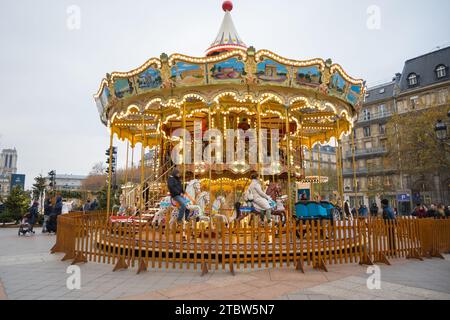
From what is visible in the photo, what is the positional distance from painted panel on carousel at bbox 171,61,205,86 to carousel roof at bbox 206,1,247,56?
20.4 feet

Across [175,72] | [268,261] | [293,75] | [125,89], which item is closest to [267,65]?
[293,75]

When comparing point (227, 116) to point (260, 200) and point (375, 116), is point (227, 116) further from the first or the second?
point (375, 116)

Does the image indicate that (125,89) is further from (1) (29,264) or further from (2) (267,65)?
(1) (29,264)

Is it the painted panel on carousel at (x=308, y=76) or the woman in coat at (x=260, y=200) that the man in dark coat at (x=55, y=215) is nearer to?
the woman in coat at (x=260, y=200)

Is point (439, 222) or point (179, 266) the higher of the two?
point (439, 222)

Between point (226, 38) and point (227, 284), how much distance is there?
13690mm

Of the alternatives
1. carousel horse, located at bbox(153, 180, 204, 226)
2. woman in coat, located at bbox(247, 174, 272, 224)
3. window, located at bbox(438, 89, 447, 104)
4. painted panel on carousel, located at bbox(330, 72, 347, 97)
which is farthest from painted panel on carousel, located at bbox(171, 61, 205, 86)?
window, located at bbox(438, 89, 447, 104)

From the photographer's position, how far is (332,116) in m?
13.7

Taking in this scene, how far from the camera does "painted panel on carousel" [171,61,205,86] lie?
Answer: 9.19 m

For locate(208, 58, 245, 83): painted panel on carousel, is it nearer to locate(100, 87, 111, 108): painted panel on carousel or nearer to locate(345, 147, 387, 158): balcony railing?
locate(100, 87, 111, 108): painted panel on carousel

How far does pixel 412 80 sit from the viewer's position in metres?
37.1

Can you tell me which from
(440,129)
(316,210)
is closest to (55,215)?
(316,210)

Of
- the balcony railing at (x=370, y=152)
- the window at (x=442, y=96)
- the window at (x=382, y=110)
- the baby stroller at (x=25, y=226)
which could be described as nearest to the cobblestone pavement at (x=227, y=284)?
the baby stroller at (x=25, y=226)

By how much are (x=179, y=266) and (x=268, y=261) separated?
6.44 feet
